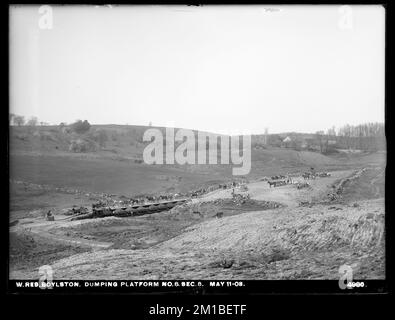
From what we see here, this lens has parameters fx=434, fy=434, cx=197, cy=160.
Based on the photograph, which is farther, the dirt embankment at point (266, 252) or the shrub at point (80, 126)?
the shrub at point (80, 126)

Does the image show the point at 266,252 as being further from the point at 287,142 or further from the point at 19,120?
the point at 19,120

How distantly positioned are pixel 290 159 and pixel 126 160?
152cm

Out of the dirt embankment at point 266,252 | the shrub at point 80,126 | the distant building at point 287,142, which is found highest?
the shrub at point 80,126

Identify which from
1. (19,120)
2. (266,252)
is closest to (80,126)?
(19,120)

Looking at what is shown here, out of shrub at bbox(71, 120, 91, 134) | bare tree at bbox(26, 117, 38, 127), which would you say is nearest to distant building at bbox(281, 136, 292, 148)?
shrub at bbox(71, 120, 91, 134)

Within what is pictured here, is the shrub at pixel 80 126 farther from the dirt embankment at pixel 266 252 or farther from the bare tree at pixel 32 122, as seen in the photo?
the dirt embankment at pixel 266 252

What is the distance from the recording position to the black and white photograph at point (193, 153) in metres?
3.83

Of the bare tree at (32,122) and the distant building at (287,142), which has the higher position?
the bare tree at (32,122)

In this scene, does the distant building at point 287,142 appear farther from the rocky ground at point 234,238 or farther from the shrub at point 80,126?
the shrub at point 80,126

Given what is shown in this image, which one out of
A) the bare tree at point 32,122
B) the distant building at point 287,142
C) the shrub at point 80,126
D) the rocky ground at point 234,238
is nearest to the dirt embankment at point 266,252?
the rocky ground at point 234,238

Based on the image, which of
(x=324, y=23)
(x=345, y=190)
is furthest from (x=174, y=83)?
(x=345, y=190)

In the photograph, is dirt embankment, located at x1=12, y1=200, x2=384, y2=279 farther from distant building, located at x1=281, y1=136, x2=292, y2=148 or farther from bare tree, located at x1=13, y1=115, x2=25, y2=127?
bare tree, located at x1=13, y1=115, x2=25, y2=127

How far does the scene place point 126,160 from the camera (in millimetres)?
3990
